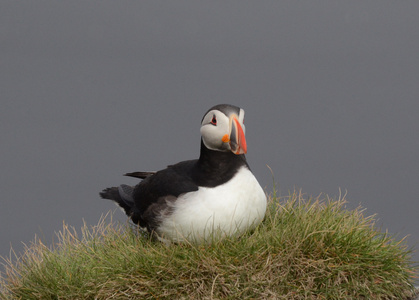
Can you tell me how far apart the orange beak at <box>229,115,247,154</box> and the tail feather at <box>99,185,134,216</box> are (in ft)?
4.52

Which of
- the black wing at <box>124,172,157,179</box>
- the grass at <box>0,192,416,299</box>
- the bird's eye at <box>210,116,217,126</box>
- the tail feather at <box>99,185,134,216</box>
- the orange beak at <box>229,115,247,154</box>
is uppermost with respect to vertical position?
the bird's eye at <box>210,116,217,126</box>

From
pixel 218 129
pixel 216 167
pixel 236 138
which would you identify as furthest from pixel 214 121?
pixel 216 167

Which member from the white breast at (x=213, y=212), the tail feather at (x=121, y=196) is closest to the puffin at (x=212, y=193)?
the white breast at (x=213, y=212)

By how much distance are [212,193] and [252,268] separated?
688mm

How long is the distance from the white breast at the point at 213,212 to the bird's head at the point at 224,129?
33cm

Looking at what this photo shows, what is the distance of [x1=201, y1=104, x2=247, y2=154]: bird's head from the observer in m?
4.44

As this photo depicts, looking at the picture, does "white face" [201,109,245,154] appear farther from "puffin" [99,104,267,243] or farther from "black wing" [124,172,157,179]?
"black wing" [124,172,157,179]

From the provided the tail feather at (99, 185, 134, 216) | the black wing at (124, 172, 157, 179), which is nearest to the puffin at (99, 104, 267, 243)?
the tail feather at (99, 185, 134, 216)

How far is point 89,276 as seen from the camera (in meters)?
4.67

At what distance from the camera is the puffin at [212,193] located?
15.0ft

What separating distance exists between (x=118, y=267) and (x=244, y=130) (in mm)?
1427

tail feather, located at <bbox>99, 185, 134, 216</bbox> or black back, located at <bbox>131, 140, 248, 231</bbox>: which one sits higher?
black back, located at <bbox>131, 140, 248, 231</bbox>

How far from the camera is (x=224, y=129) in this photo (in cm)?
453

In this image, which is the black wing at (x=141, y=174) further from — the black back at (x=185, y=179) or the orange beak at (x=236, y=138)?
the orange beak at (x=236, y=138)
